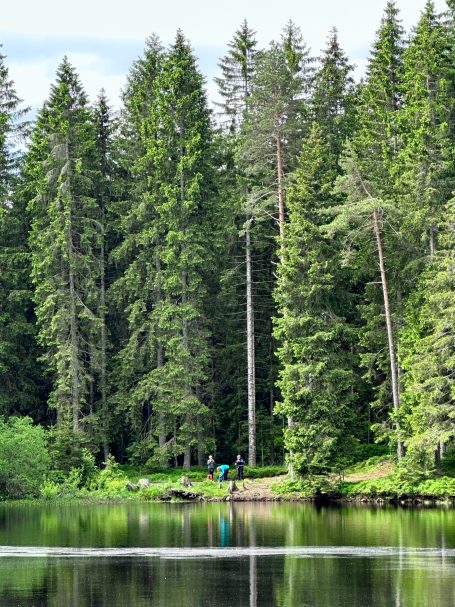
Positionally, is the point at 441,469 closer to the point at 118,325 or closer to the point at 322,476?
the point at 322,476

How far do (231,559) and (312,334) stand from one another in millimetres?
24038

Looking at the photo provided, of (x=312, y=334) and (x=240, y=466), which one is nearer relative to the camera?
(x=312, y=334)

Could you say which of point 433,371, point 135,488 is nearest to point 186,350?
point 135,488

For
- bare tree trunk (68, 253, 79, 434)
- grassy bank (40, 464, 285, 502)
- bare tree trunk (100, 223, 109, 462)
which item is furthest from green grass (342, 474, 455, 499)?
bare tree trunk (68, 253, 79, 434)

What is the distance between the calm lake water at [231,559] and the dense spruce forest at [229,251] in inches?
475

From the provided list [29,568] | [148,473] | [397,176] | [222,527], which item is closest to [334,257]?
[397,176]

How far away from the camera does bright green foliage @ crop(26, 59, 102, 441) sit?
5706 cm

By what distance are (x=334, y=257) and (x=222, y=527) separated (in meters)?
19.4

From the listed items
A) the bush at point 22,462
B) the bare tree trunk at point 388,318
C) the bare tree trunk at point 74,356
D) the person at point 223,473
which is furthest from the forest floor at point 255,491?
the bare tree trunk at point 74,356

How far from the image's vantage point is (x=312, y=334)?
48.8 metres

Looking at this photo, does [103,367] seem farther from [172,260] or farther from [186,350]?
[172,260]

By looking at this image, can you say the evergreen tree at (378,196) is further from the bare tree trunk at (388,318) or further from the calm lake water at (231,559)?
the calm lake water at (231,559)

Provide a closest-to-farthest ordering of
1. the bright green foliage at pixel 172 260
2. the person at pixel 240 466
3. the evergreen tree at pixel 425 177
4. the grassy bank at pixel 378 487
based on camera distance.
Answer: the grassy bank at pixel 378 487 < the evergreen tree at pixel 425 177 < the person at pixel 240 466 < the bright green foliage at pixel 172 260

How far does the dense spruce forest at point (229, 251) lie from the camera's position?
4872 cm
